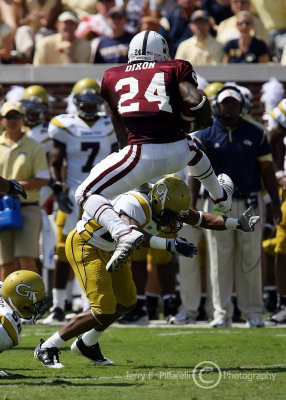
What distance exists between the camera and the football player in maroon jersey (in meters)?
6.21

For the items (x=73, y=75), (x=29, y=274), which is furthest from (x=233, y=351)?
(x=73, y=75)

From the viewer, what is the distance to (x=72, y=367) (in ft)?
22.5

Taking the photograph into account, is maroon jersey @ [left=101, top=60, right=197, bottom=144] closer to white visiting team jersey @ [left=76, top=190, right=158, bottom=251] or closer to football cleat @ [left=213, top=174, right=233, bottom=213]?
white visiting team jersey @ [left=76, top=190, right=158, bottom=251]

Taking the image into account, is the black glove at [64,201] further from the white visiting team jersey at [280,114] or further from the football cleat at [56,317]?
the white visiting team jersey at [280,114]

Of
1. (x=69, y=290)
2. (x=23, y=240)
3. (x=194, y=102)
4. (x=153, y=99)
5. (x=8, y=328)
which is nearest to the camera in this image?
(x=8, y=328)

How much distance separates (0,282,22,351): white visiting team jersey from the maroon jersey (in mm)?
1306

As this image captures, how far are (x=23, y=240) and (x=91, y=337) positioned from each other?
3.27m

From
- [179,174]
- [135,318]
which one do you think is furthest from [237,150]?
[135,318]

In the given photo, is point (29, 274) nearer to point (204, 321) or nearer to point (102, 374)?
point (102, 374)

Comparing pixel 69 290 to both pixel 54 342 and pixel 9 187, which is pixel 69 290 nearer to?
pixel 54 342

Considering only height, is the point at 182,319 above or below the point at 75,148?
below

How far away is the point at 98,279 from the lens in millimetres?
6598

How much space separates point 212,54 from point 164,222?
7.26 m

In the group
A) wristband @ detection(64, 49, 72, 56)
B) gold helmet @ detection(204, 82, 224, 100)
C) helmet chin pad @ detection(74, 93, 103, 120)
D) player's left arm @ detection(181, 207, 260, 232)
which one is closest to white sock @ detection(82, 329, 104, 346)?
player's left arm @ detection(181, 207, 260, 232)
